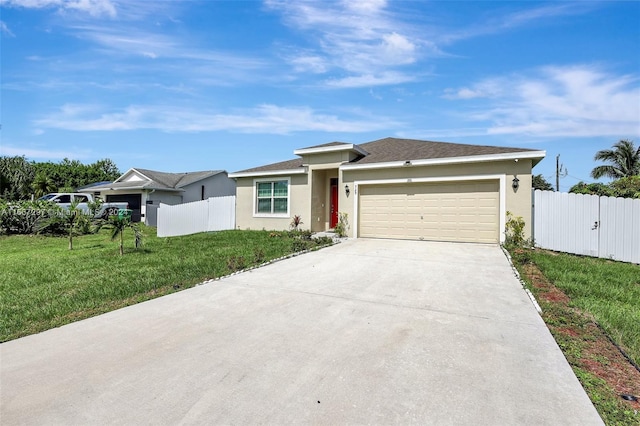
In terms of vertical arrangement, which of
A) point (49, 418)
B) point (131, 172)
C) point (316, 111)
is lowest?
point (49, 418)

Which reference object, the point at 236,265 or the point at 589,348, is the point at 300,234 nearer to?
the point at 236,265

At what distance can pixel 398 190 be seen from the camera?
42.1ft

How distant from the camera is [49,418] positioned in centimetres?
247

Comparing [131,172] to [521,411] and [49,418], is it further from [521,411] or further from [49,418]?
[521,411]

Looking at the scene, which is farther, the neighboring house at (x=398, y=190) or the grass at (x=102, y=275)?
the neighboring house at (x=398, y=190)

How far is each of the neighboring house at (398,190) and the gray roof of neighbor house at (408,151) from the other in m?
0.04

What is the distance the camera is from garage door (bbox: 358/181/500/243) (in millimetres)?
Result: 11383

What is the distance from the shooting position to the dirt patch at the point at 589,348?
114 inches

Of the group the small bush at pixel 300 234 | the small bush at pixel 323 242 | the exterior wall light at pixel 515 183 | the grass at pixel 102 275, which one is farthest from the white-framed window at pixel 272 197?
the exterior wall light at pixel 515 183

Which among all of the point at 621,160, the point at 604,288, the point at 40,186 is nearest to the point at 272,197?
the point at 604,288

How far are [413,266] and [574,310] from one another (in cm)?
328

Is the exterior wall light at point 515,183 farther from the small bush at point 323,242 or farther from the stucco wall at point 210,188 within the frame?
the stucco wall at point 210,188

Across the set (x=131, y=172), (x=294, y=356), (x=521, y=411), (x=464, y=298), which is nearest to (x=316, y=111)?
(x=464, y=298)

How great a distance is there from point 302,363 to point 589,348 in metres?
3.21
